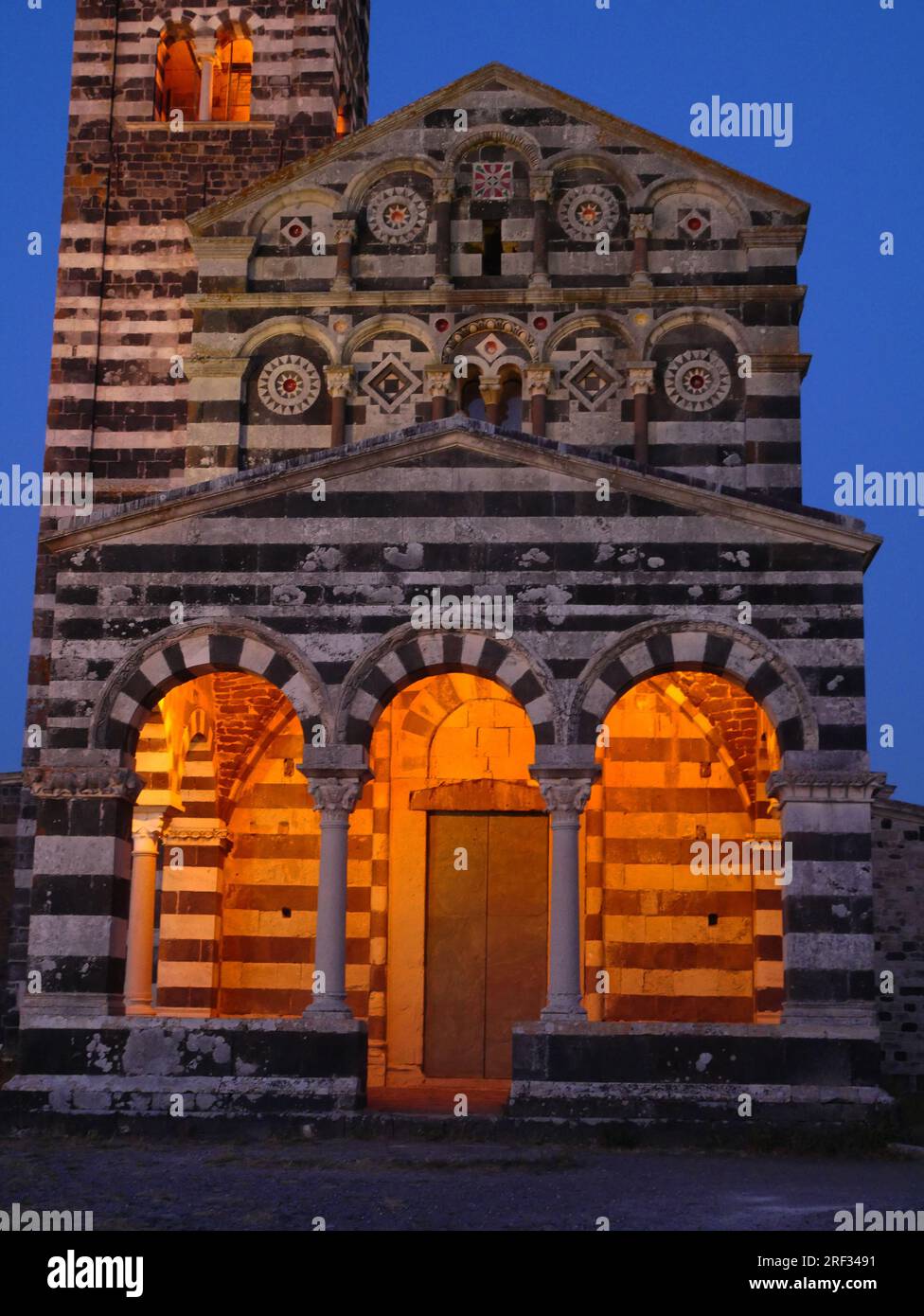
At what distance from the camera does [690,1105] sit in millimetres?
15234

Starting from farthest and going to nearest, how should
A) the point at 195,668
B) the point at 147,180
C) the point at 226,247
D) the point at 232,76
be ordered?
the point at 232,76, the point at 147,180, the point at 226,247, the point at 195,668

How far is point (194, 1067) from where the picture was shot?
1573cm

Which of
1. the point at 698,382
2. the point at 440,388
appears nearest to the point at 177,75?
the point at 440,388

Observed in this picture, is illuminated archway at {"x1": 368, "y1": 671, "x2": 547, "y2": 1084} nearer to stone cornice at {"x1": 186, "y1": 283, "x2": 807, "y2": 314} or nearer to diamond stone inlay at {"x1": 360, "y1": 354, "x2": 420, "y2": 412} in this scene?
diamond stone inlay at {"x1": 360, "y1": 354, "x2": 420, "y2": 412}

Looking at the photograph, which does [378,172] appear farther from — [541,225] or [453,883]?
[453,883]

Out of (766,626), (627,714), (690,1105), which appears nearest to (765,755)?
(627,714)

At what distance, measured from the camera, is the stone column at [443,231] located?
21612 millimetres

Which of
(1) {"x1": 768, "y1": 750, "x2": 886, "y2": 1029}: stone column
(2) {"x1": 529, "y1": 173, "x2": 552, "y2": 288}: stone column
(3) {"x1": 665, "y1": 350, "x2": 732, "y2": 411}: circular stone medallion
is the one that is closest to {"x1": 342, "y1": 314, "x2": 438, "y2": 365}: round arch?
(2) {"x1": 529, "y1": 173, "x2": 552, "y2": 288}: stone column

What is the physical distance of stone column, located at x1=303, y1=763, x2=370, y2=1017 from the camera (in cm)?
1619

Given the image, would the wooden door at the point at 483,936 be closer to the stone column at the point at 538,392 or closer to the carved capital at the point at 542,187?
the stone column at the point at 538,392

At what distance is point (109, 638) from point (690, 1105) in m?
6.85

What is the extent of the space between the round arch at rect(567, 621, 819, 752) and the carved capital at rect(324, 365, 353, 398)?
643 centimetres

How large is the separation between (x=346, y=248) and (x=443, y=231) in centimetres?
121

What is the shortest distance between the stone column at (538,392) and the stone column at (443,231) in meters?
1.51
